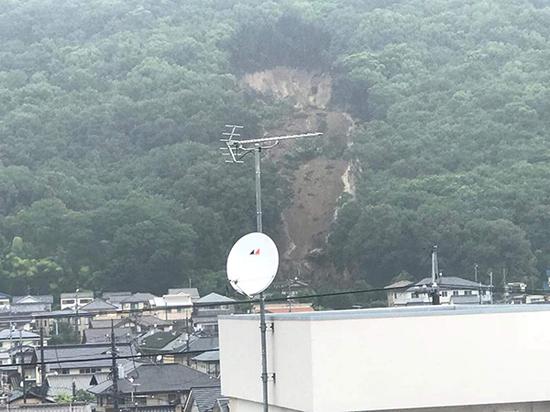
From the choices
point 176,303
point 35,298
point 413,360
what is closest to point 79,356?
point 176,303

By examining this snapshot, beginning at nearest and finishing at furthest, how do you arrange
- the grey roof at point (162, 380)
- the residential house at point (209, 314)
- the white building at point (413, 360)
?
1. the white building at point (413, 360)
2. the grey roof at point (162, 380)
3. the residential house at point (209, 314)

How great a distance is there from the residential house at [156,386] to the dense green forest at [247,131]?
22167 mm

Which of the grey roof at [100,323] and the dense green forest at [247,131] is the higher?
the dense green forest at [247,131]

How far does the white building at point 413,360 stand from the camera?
5.93 metres

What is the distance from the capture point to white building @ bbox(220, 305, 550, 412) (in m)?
5.93

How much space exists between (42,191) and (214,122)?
13150 millimetres

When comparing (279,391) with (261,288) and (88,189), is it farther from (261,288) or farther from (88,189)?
(88,189)

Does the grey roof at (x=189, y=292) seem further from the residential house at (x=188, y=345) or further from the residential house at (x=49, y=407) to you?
the residential house at (x=49, y=407)

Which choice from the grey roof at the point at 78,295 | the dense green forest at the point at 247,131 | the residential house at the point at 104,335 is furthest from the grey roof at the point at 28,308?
the dense green forest at the point at 247,131

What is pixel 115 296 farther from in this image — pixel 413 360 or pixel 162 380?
pixel 413 360

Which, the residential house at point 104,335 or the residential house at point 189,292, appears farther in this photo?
the residential house at point 189,292

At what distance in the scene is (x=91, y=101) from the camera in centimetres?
7538

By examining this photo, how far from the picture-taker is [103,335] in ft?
119

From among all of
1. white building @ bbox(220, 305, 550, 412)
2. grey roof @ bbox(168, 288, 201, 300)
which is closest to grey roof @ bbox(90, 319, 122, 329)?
grey roof @ bbox(168, 288, 201, 300)
